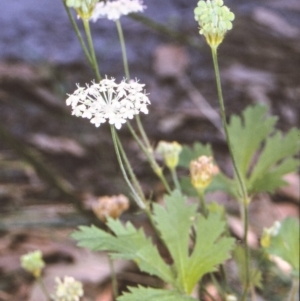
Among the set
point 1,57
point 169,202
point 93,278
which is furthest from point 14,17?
point 169,202

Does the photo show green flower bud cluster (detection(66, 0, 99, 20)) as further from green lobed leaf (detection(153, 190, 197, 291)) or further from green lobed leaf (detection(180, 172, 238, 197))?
green lobed leaf (detection(180, 172, 238, 197))

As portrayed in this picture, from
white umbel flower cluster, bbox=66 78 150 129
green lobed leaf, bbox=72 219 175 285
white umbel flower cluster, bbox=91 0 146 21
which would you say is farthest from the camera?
white umbel flower cluster, bbox=91 0 146 21

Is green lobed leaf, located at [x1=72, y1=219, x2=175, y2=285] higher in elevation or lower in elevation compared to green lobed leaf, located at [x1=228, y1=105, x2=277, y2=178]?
lower

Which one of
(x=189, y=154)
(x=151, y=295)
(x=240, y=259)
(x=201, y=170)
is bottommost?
(x=151, y=295)

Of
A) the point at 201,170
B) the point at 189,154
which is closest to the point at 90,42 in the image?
the point at 201,170

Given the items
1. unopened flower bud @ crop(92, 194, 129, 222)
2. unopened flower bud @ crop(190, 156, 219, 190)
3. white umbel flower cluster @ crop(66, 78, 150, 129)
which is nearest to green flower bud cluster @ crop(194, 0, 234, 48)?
white umbel flower cluster @ crop(66, 78, 150, 129)

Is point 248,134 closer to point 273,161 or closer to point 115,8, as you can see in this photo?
point 273,161
